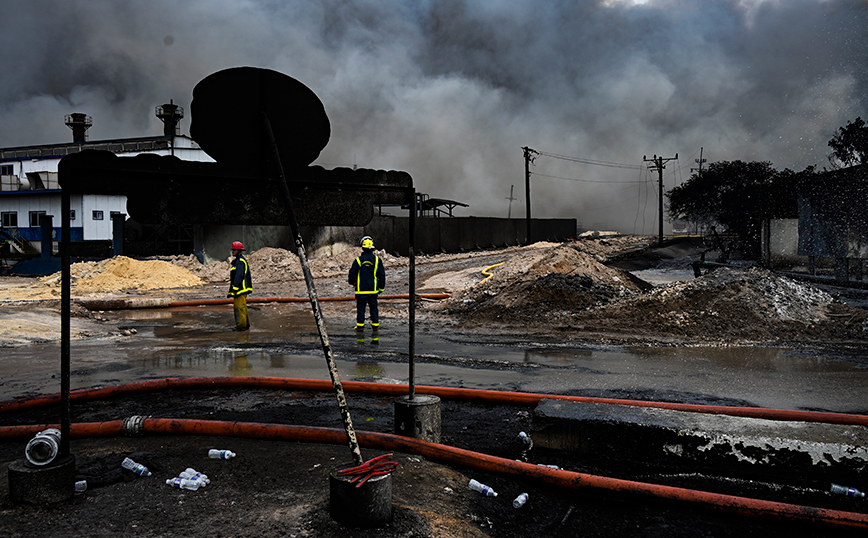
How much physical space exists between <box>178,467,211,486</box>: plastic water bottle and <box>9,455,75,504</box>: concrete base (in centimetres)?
61

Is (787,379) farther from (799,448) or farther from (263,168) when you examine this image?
(263,168)

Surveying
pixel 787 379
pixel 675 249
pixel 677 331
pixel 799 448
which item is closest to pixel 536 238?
pixel 675 249

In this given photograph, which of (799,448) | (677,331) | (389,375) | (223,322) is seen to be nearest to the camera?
(799,448)

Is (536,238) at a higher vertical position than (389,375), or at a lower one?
higher

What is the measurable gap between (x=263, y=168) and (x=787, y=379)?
6.90 m

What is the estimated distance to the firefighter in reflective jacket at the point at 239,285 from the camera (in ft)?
37.2

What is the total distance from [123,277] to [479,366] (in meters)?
21.6

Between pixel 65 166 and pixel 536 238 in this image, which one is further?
pixel 536 238

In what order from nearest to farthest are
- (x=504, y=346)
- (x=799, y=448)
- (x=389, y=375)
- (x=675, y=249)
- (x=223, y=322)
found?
(x=799, y=448) < (x=389, y=375) < (x=504, y=346) < (x=223, y=322) < (x=675, y=249)

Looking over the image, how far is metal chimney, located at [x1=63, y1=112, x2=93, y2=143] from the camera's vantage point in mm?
46062

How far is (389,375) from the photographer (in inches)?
280

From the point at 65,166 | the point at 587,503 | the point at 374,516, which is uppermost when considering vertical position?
the point at 65,166

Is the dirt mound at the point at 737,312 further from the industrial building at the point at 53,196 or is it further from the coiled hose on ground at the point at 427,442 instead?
the industrial building at the point at 53,196

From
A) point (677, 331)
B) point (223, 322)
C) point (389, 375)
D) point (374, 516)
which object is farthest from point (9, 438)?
point (677, 331)
